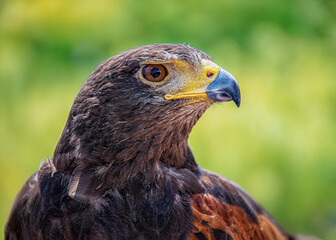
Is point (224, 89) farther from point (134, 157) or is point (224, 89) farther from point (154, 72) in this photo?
point (134, 157)

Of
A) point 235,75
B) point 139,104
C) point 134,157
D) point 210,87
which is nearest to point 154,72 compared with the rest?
point 139,104

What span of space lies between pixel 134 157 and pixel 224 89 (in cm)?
53

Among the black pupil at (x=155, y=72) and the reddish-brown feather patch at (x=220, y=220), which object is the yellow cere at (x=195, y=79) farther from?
the reddish-brown feather patch at (x=220, y=220)

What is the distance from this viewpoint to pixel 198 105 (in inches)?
105

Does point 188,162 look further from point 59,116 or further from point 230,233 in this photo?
point 59,116

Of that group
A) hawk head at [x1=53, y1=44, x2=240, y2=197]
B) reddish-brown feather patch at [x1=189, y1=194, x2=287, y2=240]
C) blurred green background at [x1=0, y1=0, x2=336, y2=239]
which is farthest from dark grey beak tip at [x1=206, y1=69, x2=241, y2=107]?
blurred green background at [x1=0, y1=0, x2=336, y2=239]

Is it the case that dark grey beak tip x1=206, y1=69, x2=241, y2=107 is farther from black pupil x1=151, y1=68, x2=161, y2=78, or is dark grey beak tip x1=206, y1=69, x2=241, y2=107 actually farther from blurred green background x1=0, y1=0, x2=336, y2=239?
blurred green background x1=0, y1=0, x2=336, y2=239

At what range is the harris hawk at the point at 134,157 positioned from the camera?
2.63 meters

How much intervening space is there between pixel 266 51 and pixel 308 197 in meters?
1.62

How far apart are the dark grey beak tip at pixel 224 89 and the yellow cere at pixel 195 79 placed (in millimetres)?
23

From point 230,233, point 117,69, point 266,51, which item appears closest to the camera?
point 117,69

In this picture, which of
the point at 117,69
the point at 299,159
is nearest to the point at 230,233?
the point at 117,69

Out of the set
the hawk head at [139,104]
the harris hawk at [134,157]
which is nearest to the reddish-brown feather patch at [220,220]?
the harris hawk at [134,157]

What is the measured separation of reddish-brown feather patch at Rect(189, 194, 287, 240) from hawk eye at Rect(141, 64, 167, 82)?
606 mm
